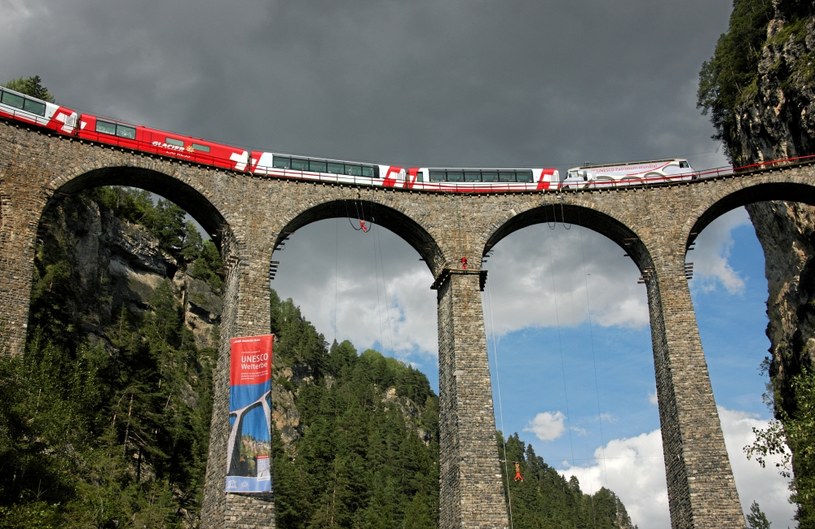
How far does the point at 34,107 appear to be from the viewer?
30.9 metres

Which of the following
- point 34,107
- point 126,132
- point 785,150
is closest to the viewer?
point 34,107

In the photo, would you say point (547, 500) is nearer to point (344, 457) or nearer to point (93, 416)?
point (344, 457)

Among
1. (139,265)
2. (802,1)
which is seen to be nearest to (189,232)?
(139,265)

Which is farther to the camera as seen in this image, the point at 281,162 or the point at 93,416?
the point at 93,416

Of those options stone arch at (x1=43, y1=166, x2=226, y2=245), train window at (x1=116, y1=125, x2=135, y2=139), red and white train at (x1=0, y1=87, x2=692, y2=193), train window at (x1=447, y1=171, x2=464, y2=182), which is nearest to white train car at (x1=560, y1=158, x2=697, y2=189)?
red and white train at (x1=0, y1=87, x2=692, y2=193)

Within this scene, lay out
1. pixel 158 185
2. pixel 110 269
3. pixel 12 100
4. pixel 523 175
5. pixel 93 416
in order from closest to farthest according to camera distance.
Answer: pixel 12 100 → pixel 158 185 → pixel 523 175 → pixel 93 416 → pixel 110 269

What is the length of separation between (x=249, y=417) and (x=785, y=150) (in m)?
33.6

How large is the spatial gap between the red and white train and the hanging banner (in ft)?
28.9

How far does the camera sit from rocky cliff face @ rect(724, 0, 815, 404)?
136 ft

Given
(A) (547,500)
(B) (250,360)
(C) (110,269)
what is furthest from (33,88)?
(A) (547,500)

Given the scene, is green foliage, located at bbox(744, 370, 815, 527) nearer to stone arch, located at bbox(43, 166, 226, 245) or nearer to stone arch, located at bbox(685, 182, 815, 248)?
stone arch, located at bbox(685, 182, 815, 248)

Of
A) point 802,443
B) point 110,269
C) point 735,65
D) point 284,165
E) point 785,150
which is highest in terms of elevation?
point 735,65

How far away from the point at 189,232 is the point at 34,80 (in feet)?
92.5

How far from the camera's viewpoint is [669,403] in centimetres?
3272
